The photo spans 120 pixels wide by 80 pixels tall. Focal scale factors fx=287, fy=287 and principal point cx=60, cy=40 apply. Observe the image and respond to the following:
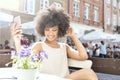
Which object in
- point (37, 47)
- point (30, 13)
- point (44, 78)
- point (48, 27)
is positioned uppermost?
point (30, 13)

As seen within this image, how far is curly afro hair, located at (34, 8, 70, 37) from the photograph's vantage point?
1795mm

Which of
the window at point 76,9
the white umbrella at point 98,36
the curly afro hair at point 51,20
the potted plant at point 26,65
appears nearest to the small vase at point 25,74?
the potted plant at point 26,65

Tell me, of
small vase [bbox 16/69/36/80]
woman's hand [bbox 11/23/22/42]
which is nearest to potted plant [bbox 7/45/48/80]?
small vase [bbox 16/69/36/80]

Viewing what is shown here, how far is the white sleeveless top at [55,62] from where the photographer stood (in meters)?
1.77

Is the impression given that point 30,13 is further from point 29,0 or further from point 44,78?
point 44,78

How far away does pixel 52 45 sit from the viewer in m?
1.85

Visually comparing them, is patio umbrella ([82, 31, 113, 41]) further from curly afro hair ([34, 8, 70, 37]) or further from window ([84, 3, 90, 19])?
curly afro hair ([34, 8, 70, 37])

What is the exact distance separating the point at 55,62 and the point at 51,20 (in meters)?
0.26

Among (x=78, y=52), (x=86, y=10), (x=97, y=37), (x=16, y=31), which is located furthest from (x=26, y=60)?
(x=86, y=10)

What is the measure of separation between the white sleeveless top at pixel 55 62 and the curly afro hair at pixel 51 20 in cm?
12

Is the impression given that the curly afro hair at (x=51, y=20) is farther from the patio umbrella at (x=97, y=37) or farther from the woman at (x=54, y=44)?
the patio umbrella at (x=97, y=37)

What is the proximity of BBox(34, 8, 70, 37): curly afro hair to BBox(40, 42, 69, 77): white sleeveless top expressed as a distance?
0.12m

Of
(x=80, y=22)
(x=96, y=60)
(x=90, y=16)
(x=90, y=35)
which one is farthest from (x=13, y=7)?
(x=96, y=60)

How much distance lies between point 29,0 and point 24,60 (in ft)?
35.7
